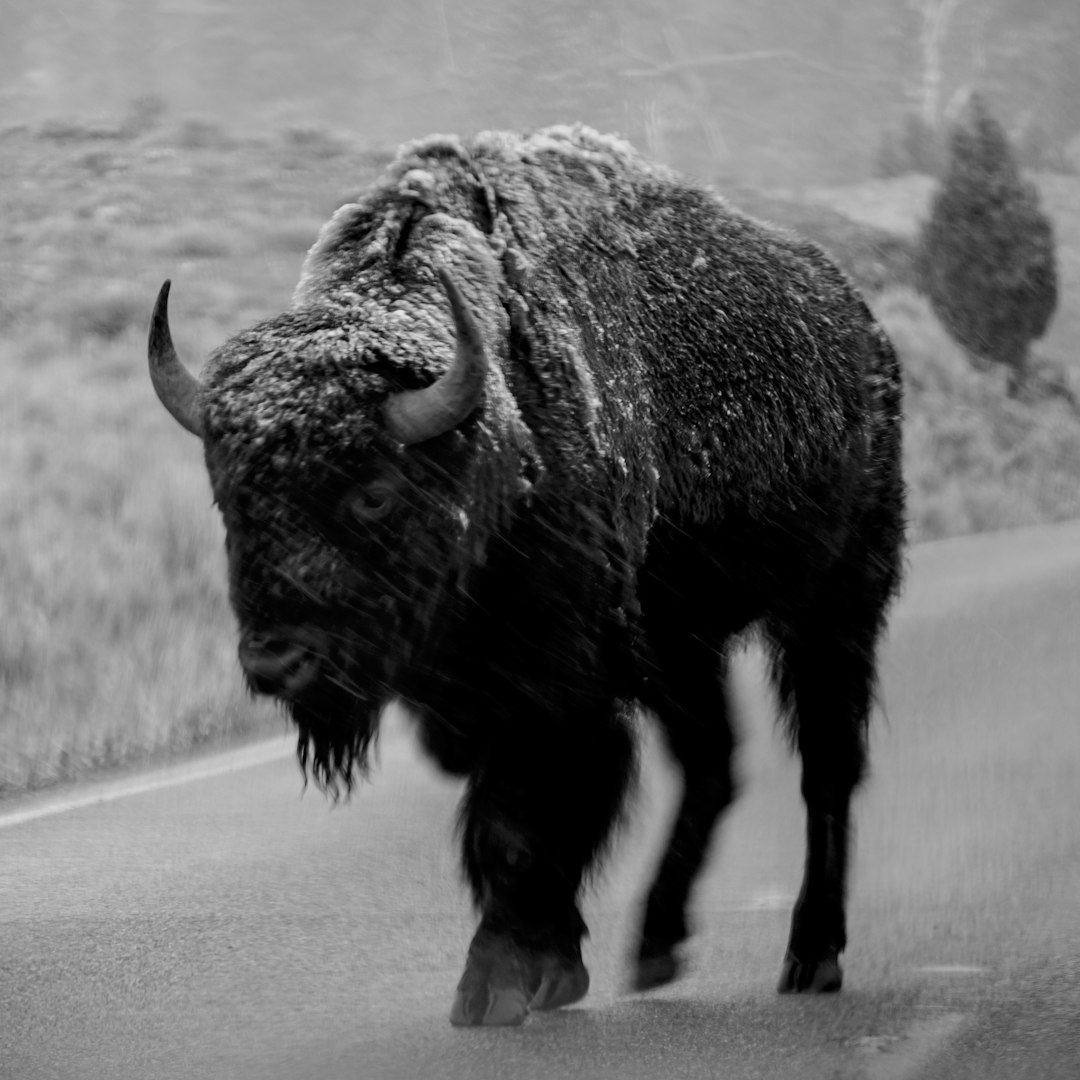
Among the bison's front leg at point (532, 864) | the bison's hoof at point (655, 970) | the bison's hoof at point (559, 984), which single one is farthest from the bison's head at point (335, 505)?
the bison's hoof at point (655, 970)

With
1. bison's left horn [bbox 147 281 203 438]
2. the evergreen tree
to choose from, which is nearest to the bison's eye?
bison's left horn [bbox 147 281 203 438]

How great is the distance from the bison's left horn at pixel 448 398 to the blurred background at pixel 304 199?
4.09m

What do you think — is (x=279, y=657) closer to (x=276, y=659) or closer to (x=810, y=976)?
(x=276, y=659)

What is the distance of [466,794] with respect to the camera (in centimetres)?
444

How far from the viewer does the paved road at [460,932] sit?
4098mm

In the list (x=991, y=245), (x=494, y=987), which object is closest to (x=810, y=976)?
(x=494, y=987)

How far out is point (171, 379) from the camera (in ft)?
14.8

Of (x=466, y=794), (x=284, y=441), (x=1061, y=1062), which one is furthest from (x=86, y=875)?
(x=1061, y=1062)

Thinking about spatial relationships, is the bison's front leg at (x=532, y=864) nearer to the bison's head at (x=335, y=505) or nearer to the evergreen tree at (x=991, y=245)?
the bison's head at (x=335, y=505)

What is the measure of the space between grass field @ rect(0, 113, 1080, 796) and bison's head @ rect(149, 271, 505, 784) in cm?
367

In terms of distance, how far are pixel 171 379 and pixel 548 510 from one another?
37.3 inches

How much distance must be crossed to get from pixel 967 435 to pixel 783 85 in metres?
59.3

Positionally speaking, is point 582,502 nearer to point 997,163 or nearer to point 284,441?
point 284,441

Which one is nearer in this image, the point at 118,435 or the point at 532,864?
the point at 532,864
